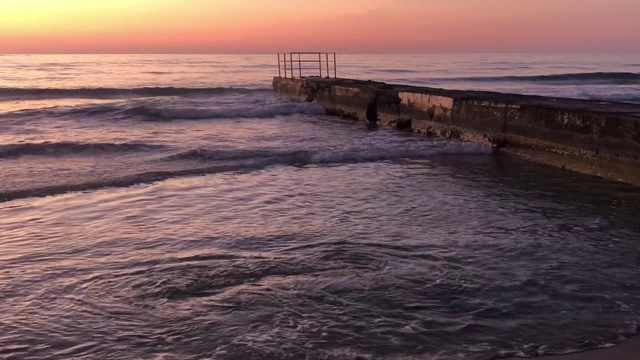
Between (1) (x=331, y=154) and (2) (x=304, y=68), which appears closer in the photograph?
(1) (x=331, y=154)

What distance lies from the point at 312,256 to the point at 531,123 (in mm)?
6415

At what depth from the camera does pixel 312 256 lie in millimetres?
5047

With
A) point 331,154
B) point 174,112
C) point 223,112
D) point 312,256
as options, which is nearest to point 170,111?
point 174,112

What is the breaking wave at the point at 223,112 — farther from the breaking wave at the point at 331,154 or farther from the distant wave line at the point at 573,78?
the distant wave line at the point at 573,78

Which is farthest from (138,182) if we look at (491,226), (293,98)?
(293,98)

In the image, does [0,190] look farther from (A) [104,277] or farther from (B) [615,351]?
(B) [615,351]

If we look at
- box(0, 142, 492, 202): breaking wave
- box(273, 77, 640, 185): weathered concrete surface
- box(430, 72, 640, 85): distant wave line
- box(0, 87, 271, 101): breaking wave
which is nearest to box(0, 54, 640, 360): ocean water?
box(0, 142, 492, 202): breaking wave

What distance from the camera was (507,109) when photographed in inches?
432

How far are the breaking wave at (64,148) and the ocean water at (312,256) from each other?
217 mm

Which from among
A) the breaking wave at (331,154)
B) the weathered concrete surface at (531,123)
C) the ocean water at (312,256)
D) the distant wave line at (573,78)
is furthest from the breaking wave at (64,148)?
the distant wave line at (573,78)

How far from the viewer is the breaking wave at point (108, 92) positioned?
2712cm

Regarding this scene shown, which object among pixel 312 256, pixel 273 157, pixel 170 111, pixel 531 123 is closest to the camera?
pixel 312 256

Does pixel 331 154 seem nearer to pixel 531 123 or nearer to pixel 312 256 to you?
pixel 531 123

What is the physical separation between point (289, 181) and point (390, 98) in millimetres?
7969
